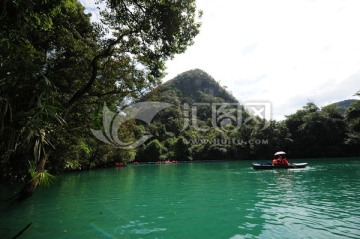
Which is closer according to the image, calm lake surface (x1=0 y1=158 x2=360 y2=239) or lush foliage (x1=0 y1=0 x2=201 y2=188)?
lush foliage (x1=0 y1=0 x2=201 y2=188)

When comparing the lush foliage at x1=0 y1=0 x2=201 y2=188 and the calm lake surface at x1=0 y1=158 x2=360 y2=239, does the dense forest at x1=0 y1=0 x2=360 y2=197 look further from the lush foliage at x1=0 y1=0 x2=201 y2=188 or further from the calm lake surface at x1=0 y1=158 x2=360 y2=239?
the calm lake surface at x1=0 y1=158 x2=360 y2=239

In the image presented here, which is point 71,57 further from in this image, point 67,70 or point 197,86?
point 197,86

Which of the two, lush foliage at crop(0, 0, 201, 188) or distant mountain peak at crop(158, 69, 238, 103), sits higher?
distant mountain peak at crop(158, 69, 238, 103)

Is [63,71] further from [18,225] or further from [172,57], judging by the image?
[18,225]

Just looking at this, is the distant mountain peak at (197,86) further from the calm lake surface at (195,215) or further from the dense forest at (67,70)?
the calm lake surface at (195,215)

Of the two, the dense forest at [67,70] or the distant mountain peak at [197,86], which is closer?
the dense forest at [67,70]

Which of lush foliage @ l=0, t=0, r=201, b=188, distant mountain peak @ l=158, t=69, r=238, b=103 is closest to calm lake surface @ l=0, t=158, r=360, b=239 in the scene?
lush foliage @ l=0, t=0, r=201, b=188

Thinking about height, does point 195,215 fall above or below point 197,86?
below

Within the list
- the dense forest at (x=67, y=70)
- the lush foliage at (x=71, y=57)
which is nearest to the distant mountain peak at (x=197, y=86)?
the dense forest at (x=67, y=70)

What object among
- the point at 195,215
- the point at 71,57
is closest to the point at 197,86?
the point at 71,57

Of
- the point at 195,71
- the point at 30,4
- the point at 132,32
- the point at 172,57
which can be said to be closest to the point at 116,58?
the point at 132,32

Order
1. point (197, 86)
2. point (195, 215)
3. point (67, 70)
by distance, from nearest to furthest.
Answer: point (195, 215) < point (67, 70) < point (197, 86)

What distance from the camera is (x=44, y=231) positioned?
6809mm

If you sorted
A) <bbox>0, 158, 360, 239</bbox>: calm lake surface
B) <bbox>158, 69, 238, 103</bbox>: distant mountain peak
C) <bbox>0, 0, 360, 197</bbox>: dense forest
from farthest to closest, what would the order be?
<bbox>158, 69, 238, 103</bbox>: distant mountain peak
<bbox>0, 158, 360, 239</bbox>: calm lake surface
<bbox>0, 0, 360, 197</bbox>: dense forest
